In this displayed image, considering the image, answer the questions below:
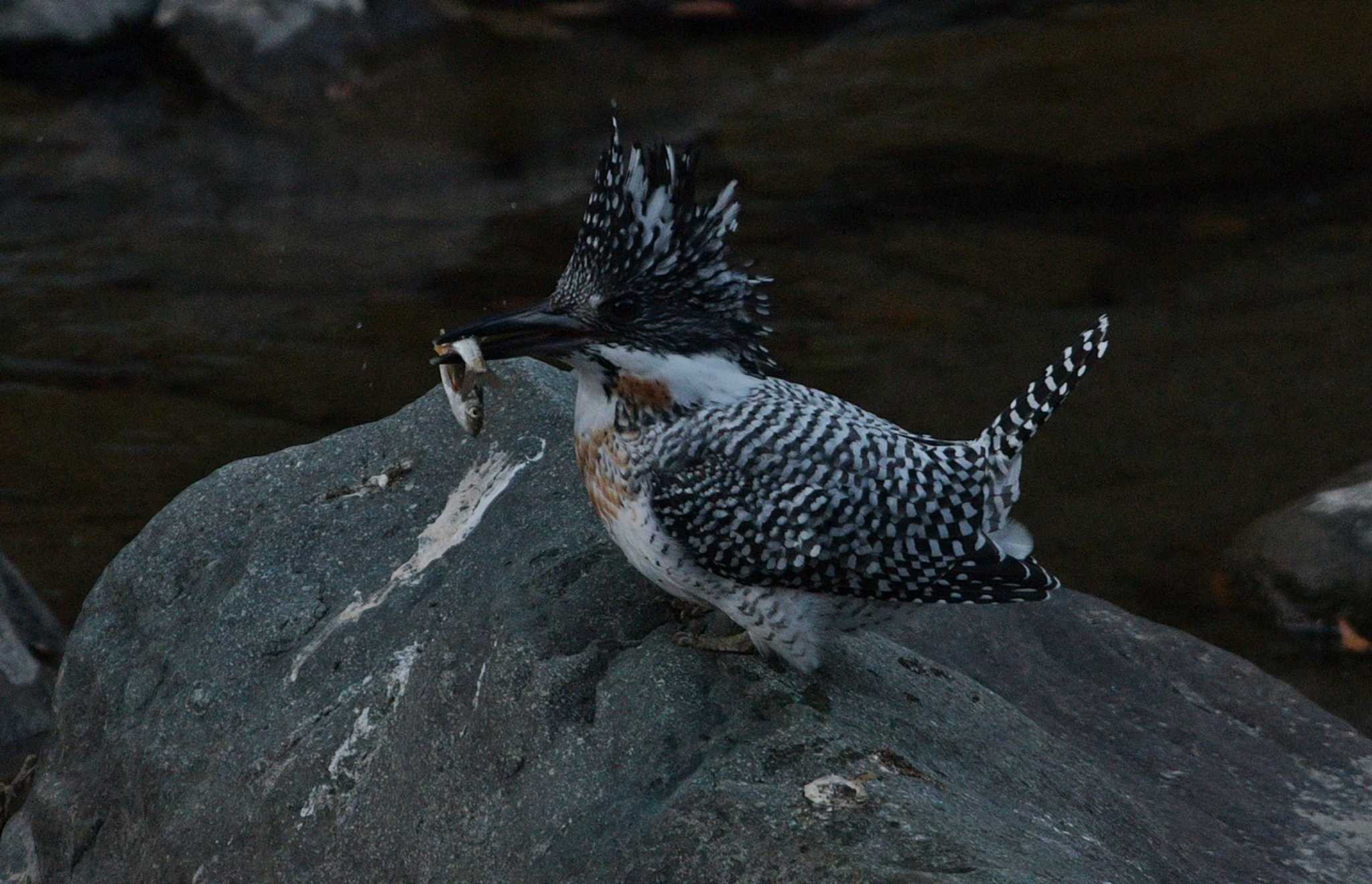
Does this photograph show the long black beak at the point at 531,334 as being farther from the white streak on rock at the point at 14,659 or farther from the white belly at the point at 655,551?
the white streak on rock at the point at 14,659

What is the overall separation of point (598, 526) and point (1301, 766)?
2358 millimetres

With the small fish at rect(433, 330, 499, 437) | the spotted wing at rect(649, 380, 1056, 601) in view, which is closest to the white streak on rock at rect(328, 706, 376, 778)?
the small fish at rect(433, 330, 499, 437)

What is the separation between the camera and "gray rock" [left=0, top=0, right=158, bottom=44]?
12.7m

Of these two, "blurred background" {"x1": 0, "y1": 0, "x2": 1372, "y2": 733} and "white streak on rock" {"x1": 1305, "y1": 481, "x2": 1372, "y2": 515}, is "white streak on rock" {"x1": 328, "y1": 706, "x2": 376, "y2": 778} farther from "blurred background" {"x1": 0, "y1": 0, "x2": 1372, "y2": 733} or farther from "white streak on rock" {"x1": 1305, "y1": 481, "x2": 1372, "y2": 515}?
"white streak on rock" {"x1": 1305, "y1": 481, "x2": 1372, "y2": 515}

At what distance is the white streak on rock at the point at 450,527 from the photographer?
4375 mm

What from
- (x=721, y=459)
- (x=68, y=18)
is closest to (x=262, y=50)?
(x=68, y=18)

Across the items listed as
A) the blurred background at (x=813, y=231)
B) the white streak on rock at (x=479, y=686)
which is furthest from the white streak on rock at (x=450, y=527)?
the blurred background at (x=813, y=231)

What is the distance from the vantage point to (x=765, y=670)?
3.85 meters

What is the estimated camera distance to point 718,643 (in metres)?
3.87

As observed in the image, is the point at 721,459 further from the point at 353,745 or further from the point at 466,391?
the point at 353,745

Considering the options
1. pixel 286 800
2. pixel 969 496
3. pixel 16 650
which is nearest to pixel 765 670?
pixel 969 496

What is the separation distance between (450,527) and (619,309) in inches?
40.5

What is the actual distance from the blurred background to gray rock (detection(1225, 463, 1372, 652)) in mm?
15

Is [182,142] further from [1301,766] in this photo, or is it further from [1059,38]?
[1301,766]
